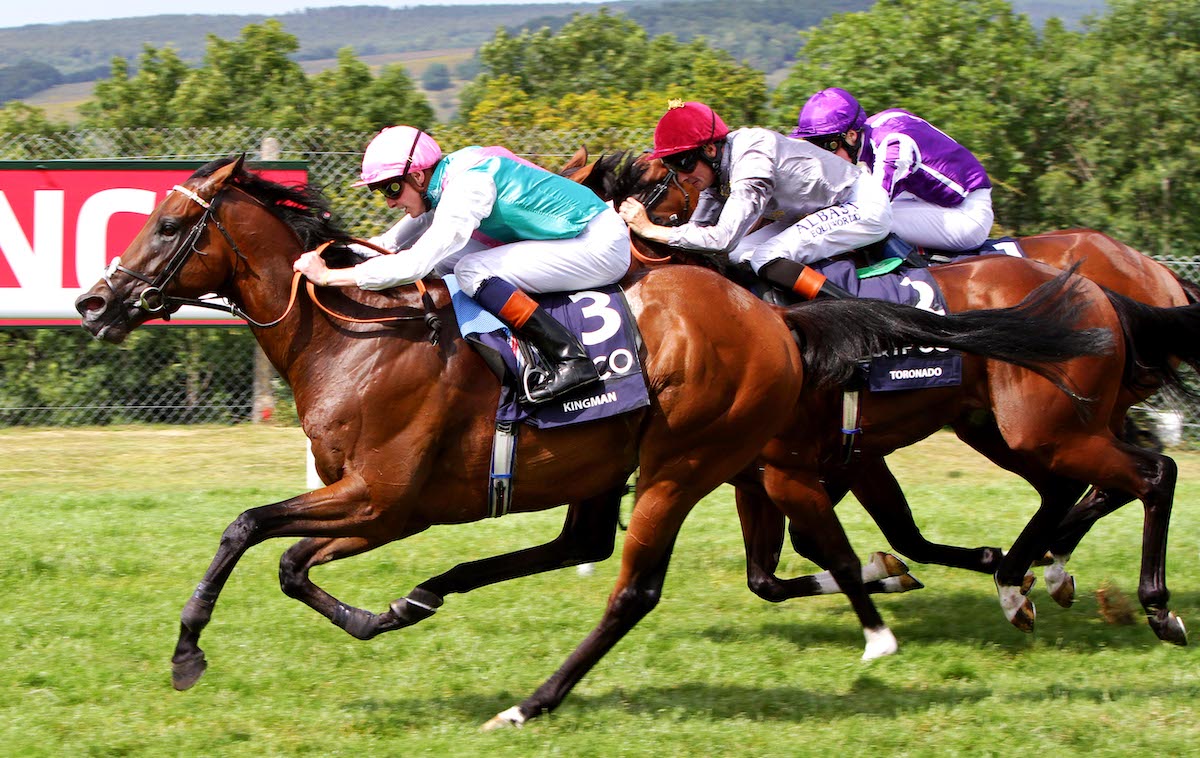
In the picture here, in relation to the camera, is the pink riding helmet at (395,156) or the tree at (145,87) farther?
the tree at (145,87)

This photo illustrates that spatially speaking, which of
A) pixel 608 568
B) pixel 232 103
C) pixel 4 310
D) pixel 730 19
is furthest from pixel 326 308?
pixel 730 19

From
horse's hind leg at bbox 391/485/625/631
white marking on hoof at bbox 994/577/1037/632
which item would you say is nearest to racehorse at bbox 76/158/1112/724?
horse's hind leg at bbox 391/485/625/631

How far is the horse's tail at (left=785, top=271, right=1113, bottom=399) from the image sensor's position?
5.20 meters

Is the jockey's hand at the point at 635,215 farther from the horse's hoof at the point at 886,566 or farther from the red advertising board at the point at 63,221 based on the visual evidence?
the red advertising board at the point at 63,221

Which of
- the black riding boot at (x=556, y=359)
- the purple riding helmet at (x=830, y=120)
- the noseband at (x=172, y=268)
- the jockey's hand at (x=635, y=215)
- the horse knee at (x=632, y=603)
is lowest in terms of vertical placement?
the horse knee at (x=632, y=603)

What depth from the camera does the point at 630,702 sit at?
4965 millimetres

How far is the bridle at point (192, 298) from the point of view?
184 inches

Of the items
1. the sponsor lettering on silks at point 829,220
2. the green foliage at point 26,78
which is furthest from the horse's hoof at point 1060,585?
the green foliage at point 26,78

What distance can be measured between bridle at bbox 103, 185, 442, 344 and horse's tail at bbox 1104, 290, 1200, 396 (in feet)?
10.1

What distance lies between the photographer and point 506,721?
15.2ft

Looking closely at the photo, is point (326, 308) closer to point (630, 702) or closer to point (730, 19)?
point (630, 702)

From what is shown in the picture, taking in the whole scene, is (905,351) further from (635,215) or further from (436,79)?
(436,79)

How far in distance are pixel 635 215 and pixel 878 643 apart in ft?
6.61

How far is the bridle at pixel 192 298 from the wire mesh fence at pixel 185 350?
549cm
